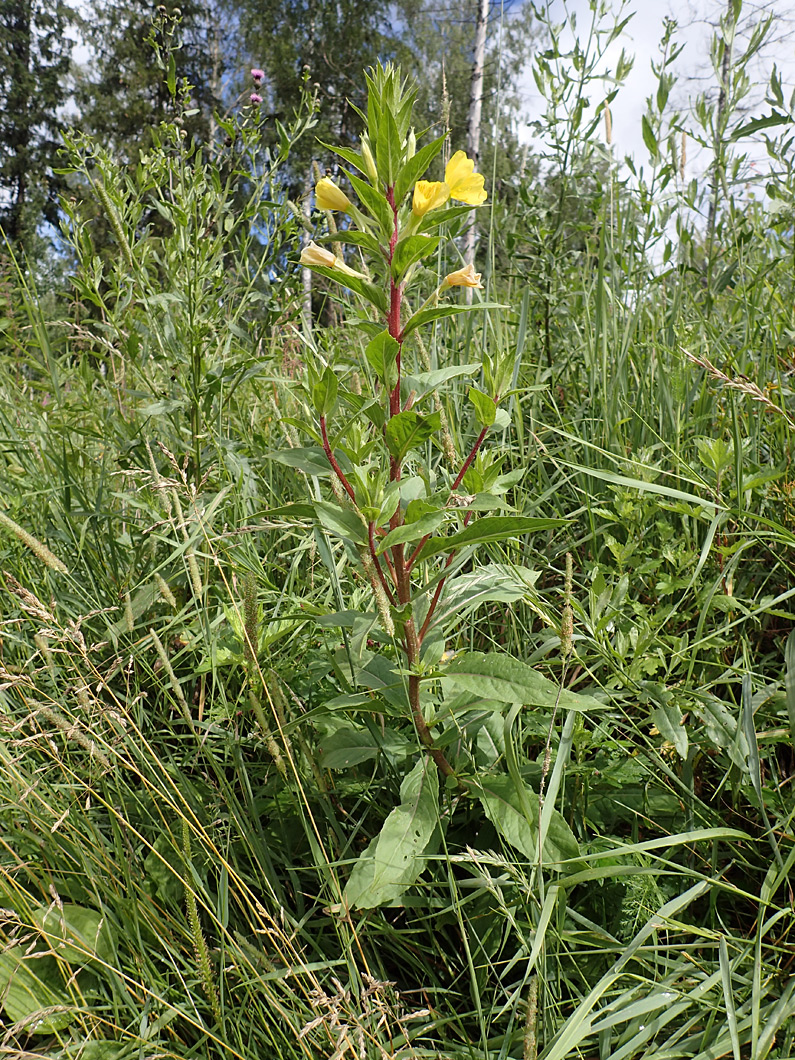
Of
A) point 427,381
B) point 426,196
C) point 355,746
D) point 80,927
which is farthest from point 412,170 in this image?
point 80,927

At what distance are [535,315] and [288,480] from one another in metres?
1.04

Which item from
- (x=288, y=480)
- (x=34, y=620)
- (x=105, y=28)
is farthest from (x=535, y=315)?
(x=105, y=28)

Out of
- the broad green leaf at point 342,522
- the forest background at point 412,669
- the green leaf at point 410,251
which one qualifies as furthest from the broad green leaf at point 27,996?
the green leaf at point 410,251

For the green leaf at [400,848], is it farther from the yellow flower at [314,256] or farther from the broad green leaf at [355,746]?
the yellow flower at [314,256]

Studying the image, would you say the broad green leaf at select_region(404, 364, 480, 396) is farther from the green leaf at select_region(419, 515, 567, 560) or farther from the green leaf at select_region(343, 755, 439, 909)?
the green leaf at select_region(343, 755, 439, 909)

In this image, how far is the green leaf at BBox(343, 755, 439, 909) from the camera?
856 mm

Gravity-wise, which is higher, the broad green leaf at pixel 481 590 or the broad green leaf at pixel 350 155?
the broad green leaf at pixel 350 155

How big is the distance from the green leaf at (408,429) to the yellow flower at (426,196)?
0.29 m

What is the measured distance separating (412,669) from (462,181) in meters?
0.72

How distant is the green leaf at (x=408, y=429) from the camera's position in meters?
0.85

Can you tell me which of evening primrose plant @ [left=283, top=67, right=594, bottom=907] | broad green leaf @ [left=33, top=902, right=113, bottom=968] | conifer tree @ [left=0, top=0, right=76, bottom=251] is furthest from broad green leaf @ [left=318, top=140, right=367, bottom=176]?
conifer tree @ [left=0, top=0, right=76, bottom=251]

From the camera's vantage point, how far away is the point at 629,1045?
31.7 inches

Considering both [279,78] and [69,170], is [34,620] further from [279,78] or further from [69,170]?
[279,78]

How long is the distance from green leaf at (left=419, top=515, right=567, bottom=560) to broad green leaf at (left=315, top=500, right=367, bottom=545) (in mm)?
103
